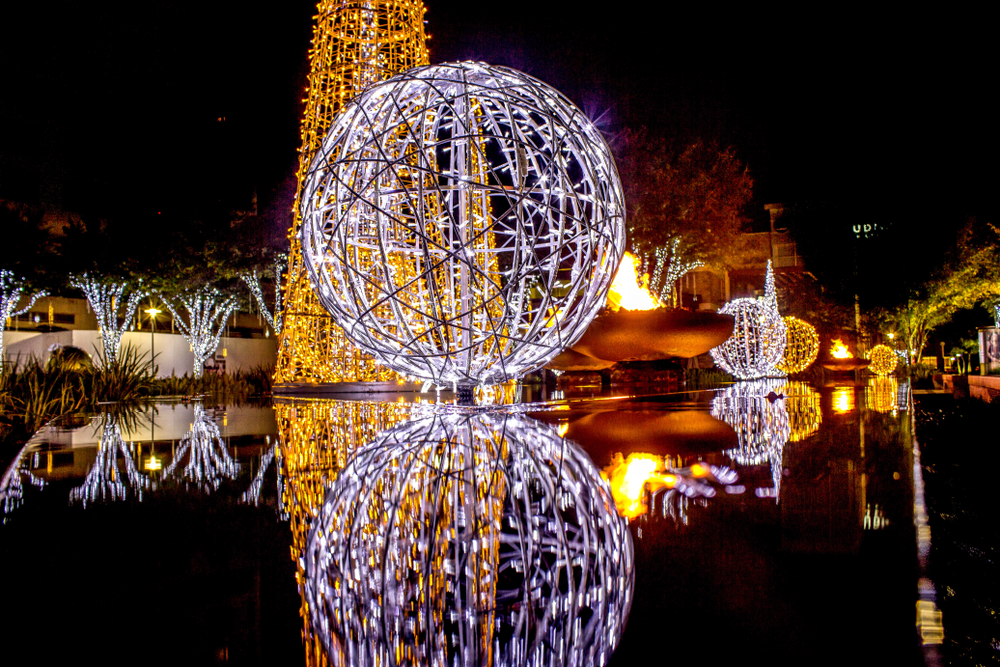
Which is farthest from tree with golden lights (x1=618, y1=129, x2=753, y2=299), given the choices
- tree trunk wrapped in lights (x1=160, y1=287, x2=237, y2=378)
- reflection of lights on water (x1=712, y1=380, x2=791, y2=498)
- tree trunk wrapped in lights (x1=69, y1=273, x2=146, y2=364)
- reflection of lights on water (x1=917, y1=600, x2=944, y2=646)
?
reflection of lights on water (x1=917, y1=600, x2=944, y2=646)

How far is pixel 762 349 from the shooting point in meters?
10.5

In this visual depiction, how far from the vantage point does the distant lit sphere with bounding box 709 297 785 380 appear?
A: 32.7ft

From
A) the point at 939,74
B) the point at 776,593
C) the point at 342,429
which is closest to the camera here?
the point at 776,593

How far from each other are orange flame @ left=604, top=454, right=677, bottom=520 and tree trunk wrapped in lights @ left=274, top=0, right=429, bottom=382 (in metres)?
5.65

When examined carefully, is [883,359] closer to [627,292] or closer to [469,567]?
[627,292]

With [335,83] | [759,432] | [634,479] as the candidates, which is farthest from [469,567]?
[335,83]

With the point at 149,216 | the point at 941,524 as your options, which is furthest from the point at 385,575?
the point at 149,216

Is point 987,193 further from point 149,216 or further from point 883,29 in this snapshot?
point 149,216

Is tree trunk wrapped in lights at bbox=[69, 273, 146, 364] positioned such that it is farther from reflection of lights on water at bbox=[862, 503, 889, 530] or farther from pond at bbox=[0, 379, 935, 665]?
reflection of lights on water at bbox=[862, 503, 889, 530]

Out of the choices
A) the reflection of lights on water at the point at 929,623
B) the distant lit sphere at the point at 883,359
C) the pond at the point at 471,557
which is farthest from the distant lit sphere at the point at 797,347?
the reflection of lights on water at the point at 929,623

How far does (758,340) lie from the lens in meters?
10.4

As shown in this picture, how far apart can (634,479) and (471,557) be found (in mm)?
721

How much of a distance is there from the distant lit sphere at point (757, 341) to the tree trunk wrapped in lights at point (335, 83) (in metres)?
6.03

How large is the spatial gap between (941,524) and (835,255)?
21845 mm
